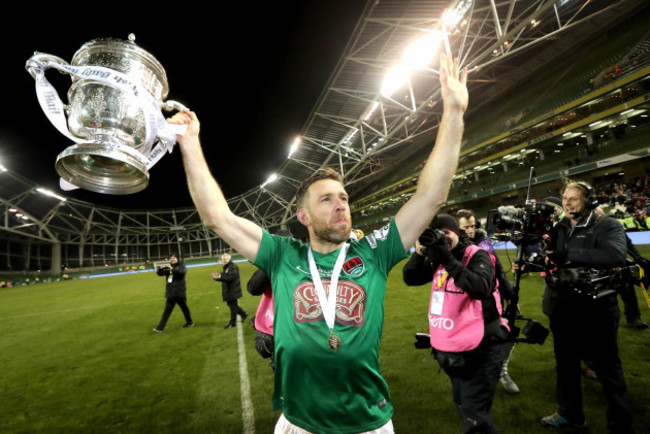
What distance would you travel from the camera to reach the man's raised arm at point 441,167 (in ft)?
5.53

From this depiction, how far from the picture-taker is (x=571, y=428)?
2729 millimetres

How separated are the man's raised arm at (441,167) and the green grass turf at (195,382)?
8.25 ft

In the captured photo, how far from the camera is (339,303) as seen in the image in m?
1.56

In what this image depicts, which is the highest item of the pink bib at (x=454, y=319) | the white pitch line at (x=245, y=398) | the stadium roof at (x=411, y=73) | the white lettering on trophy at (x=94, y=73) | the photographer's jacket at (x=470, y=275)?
the stadium roof at (x=411, y=73)

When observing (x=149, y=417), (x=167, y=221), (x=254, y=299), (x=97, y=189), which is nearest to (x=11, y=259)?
(x=167, y=221)

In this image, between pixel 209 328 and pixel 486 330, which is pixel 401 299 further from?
pixel 486 330

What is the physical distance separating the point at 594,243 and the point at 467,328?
1.71 metres

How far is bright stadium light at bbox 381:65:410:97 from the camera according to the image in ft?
42.9

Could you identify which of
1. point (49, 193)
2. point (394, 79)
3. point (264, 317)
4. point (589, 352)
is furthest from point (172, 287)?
point (49, 193)

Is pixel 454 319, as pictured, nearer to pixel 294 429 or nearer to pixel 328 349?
pixel 328 349

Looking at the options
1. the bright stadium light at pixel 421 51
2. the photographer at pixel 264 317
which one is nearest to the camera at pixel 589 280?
the photographer at pixel 264 317

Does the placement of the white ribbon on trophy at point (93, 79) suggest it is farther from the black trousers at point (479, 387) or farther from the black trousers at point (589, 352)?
the black trousers at point (589, 352)

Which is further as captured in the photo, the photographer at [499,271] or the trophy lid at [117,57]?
the photographer at [499,271]

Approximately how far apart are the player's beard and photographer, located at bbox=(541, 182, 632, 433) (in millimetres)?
2306
